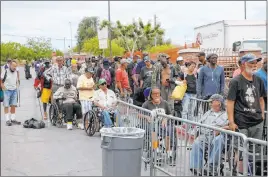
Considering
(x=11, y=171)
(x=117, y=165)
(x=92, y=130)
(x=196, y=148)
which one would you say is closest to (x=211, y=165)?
(x=196, y=148)

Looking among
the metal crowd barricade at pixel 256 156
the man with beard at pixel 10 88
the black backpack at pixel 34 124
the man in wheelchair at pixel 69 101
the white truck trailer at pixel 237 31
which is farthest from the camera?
the white truck trailer at pixel 237 31

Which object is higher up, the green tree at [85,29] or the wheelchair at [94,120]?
the green tree at [85,29]

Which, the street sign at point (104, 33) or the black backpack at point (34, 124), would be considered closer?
the black backpack at point (34, 124)

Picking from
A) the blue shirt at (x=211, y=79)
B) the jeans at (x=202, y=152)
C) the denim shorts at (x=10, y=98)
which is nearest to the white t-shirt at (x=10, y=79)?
the denim shorts at (x=10, y=98)

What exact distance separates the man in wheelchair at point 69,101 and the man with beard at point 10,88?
1262 millimetres

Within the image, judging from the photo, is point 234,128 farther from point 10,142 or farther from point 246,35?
point 246,35

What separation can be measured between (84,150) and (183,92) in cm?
291

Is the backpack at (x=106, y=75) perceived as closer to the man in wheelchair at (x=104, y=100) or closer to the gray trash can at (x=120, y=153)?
the man in wheelchair at (x=104, y=100)

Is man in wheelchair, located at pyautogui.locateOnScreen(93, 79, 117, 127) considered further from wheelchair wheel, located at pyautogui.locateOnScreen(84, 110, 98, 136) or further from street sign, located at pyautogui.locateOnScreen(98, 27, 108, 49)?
street sign, located at pyautogui.locateOnScreen(98, 27, 108, 49)

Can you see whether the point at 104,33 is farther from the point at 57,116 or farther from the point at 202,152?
the point at 202,152

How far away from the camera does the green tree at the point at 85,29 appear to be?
8962 cm

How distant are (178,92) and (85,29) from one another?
83.5m

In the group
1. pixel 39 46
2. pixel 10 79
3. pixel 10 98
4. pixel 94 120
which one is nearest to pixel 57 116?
pixel 10 98

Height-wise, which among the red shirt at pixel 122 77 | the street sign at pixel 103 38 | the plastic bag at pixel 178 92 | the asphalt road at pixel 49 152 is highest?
the street sign at pixel 103 38
